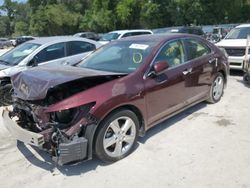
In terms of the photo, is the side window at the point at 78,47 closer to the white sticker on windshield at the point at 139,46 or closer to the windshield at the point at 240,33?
the white sticker on windshield at the point at 139,46

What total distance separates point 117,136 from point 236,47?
262 inches

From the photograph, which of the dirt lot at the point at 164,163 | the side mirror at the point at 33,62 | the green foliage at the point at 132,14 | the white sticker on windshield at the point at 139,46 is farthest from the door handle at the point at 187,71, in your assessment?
the green foliage at the point at 132,14

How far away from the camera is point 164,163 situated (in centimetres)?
390

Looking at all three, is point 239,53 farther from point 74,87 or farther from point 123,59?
point 74,87

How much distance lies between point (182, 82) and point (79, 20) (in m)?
54.2

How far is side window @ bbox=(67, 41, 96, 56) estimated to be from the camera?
8177 millimetres

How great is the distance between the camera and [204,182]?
3.44 metres

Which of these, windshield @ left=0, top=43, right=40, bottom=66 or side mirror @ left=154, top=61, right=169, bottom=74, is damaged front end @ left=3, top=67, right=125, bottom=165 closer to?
side mirror @ left=154, top=61, right=169, bottom=74

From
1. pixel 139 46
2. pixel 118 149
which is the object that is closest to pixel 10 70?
pixel 139 46

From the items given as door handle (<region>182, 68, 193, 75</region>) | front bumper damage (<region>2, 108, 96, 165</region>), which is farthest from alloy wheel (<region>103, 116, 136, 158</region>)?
door handle (<region>182, 68, 193, 75</region>)

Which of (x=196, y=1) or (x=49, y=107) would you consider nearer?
(x=49, y=107)

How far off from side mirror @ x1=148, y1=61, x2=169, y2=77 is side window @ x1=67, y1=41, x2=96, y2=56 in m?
4.35

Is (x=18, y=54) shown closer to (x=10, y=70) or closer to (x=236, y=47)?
(x=10, y=70)

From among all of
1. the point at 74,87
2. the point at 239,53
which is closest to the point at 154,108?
the point at 74,87
